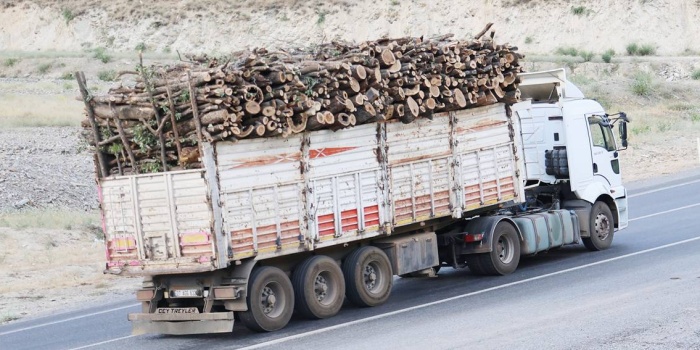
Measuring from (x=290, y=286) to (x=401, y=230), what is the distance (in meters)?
2.52

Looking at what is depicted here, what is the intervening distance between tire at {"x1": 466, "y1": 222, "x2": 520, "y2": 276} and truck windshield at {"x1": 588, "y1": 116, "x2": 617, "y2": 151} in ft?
9.45

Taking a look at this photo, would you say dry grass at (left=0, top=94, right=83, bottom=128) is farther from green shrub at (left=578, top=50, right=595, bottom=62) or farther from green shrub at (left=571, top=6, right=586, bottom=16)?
green shrub at (left=571, top=6, right=586, bottom=16)

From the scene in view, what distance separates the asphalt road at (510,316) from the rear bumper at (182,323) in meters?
0.15

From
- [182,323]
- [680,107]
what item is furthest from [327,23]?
[182,323]

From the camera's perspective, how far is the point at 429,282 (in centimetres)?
1758

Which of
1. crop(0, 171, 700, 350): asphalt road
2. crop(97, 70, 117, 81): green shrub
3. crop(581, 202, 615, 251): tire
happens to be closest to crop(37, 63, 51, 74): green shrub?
crop(97, 70, 117, 81): green shrub

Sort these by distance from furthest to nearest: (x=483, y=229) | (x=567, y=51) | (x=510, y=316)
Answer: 1. (x=567, y=51)
2. (x=483, y=229)
3. (x=510, y=316)

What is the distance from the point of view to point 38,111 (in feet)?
142

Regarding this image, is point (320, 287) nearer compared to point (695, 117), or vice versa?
point (320, 287)

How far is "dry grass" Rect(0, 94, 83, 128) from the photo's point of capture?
4012 cm

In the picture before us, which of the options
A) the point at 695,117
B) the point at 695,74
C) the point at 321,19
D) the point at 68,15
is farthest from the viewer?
the point at 68,15

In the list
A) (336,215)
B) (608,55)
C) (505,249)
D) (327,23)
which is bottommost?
(505,249)

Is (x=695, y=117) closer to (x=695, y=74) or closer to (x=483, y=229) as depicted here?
(x=695, y=74)

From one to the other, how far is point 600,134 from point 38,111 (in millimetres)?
28730
